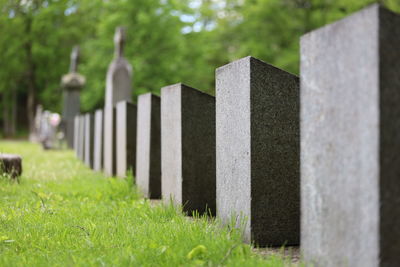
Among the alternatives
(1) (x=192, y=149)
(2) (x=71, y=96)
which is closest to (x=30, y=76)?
(2) (x=71, y=96)

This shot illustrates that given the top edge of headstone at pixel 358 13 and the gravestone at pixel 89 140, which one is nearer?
the top edge of headstone at pixel 358 13

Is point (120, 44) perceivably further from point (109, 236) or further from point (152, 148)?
point (109, 236)

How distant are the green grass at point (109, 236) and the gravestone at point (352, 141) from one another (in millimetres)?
322

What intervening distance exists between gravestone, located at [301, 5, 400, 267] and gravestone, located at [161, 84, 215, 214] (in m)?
1.68

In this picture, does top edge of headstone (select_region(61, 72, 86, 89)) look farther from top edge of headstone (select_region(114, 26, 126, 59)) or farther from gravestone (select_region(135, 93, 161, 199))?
gravestone (select_region(135, 93, 161, 199))

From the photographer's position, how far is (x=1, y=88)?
31891 millimetres

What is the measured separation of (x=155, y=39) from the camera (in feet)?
92.1

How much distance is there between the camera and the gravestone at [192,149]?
3932mm

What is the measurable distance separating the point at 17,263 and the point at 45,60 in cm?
3220

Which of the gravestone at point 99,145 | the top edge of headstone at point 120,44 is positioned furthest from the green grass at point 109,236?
the top edge of headstone at point 120,44

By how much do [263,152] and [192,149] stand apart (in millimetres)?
1117

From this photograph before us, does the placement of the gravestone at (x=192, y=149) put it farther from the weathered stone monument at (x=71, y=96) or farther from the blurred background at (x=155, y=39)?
the blurred background at (x=155, y=39)

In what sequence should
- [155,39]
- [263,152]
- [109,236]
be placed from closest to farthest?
[263,152]
[109,236]
[155,39]

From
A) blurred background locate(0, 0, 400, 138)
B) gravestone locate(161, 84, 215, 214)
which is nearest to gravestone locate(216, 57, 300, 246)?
gravestone locate(161, 84, 215, 214)
